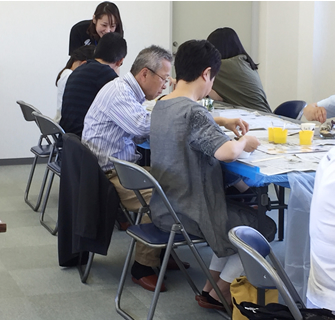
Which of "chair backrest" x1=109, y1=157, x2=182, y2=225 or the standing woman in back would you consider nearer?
"chair backrest" x1=109, y1=157, x2=182, y2=225

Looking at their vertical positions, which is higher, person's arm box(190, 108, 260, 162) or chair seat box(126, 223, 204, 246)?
person's arm box(190, 108, 260, 162)

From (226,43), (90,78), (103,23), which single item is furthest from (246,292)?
(103,23)

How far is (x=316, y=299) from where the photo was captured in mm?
1413

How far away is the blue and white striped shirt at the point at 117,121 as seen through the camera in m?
2.72

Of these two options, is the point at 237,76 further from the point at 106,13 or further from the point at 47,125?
the point at 47,125

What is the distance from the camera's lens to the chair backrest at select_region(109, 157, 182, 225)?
2137mm

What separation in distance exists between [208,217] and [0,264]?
143 cm

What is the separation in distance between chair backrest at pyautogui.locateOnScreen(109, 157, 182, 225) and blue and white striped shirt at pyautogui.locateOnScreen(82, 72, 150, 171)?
500 millimetres

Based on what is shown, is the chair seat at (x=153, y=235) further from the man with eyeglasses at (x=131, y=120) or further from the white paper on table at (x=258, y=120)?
the white paper on table at (x=258, y=120)

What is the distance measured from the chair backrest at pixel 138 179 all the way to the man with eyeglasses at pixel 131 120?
1.56ft

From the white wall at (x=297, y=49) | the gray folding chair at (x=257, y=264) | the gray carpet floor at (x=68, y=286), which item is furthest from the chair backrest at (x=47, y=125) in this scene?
the white wall at (x=297, y=49)

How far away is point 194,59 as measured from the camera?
2.31 m

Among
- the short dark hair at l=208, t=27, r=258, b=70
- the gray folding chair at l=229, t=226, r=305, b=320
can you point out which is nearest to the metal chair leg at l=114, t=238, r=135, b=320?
the gray folding chair at l=229, t=226, r=305, b=320

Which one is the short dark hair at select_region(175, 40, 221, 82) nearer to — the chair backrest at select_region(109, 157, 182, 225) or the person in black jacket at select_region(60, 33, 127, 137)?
the chair backrest at select_region(109, 157, 182, 225)
